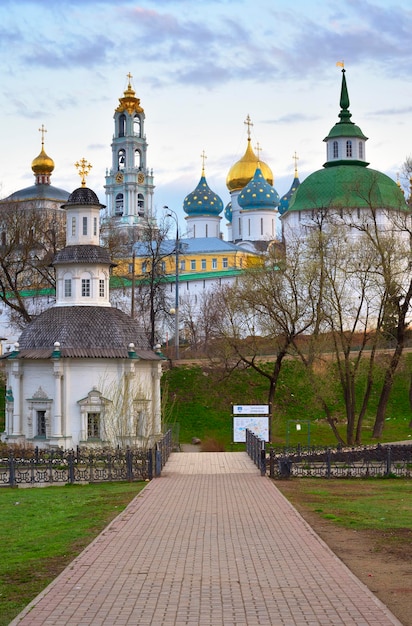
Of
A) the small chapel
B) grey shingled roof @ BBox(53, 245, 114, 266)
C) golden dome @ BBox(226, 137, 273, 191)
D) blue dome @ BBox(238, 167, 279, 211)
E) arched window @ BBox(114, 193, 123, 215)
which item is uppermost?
golden dome @ BBox(226, 137, 273, 191)

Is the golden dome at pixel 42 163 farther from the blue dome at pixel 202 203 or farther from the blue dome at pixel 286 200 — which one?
the blue dome at pixel 286 200

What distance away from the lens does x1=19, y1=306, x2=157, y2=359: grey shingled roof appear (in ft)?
120

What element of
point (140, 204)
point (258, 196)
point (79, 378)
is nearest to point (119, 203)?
point (140, 204)

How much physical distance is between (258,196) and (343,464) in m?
66.8

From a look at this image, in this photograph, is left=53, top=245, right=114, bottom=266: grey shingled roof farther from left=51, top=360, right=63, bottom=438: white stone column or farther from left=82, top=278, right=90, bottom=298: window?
left=51, top=360, right=63, bottom=438: white stone column

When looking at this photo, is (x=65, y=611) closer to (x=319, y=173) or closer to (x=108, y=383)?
(x=108, y=383)

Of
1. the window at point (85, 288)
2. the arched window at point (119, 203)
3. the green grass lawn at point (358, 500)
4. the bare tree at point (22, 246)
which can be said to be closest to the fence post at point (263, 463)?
the green grass lawn at point (358, 500)

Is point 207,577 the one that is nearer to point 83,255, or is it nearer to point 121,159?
point 83,255

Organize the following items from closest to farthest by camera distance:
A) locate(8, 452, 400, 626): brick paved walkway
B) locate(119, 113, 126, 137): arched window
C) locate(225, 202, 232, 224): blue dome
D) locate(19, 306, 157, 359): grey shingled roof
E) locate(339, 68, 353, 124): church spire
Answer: locate(8, 452, 400, 626): brick paved walkway
locate(19, 306, 157, 359): grey shingled roof
locate(339, 68, 353, 124): church spire
locate(119, 113, 126, 137): arched window
locate(225, 202, 232, 224): blue dome

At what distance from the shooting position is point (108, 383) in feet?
120

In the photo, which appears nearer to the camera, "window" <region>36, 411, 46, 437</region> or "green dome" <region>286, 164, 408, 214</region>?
"window" <region>36, 411, 46, 437</region>

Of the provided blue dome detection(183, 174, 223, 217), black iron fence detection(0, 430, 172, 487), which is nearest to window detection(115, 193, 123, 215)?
blue dome detection(183, 174, 223, 217)

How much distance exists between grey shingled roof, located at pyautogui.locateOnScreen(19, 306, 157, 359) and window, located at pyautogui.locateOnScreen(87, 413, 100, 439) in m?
2.16

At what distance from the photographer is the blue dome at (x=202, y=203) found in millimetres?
97312
